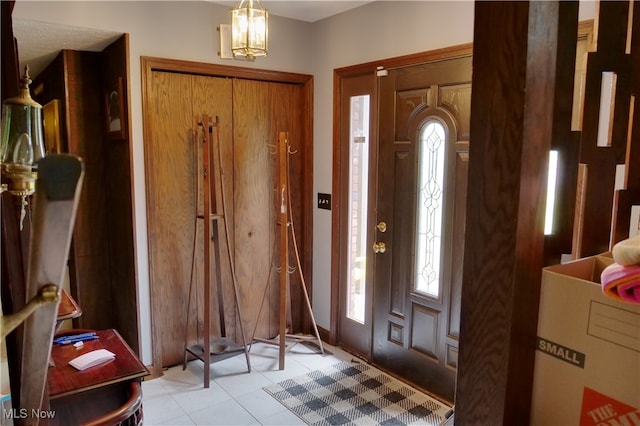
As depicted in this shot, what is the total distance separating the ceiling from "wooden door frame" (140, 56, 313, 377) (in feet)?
1.08

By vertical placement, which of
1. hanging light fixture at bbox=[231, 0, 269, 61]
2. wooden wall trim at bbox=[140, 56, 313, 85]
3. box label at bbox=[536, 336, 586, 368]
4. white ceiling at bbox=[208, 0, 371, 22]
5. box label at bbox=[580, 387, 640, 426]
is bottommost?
box label at bbox=[580, 387, 640, 426]

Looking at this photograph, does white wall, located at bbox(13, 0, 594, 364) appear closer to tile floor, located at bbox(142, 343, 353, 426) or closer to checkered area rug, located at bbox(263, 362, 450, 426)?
tile floor, located at bbox(142, 343, 353, 426)

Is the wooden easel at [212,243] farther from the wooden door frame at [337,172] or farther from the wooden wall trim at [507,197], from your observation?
the wooden wall trim at [507,197]

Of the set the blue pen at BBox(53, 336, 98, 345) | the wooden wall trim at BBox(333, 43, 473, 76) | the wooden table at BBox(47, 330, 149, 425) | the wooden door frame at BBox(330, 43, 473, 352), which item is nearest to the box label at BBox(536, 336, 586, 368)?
the wooden table at BBox(47, 330, 149, 425)

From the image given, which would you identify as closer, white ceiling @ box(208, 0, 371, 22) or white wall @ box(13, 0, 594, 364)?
white wall @ box(13, 0, 594, 364)

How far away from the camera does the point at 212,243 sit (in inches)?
129

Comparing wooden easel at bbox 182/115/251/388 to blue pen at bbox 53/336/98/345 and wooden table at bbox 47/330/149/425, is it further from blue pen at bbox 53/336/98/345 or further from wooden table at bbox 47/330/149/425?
wooden table at bbox 47/330/149/425

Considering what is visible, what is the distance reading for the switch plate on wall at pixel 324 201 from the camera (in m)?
3.52

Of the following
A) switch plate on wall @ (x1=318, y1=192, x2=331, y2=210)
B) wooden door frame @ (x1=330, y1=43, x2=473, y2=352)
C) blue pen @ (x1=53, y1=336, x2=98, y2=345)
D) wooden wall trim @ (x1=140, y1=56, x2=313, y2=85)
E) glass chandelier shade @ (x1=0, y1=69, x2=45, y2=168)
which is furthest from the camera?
switch plate on wall @ (x1=318, y1=192, x2=331, y2=210)

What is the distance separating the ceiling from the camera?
2643 mm

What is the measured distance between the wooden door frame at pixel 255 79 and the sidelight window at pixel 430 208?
1.08 m

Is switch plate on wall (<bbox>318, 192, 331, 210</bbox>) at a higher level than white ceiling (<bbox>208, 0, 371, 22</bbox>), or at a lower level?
lower

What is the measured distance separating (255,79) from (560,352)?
3.06m

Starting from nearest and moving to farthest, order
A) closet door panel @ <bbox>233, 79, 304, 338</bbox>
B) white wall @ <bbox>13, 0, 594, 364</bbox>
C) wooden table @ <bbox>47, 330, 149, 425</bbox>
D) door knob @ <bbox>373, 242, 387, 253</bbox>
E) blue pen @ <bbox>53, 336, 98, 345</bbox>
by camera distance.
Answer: wooden table @ <bbox>47, 330, 149, 425</bbox>
blue pen @ <bbox>53, 336, 98, 345</bbox>
white wall @ <bbox>13, 0, 594, 364</bbox>
door knob @ <bbox>373, 242, 387, 253</bbox>
closet door panel @ <bbox>233, 79, 304, 338</bbox>
